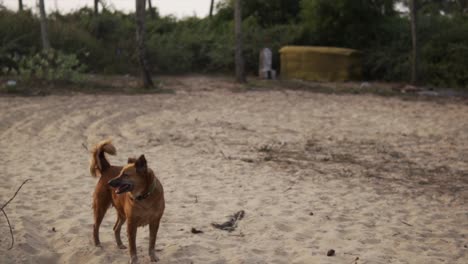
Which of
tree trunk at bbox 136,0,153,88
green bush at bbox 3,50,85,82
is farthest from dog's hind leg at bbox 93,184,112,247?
tree trunk at bbox 136,0,153,88

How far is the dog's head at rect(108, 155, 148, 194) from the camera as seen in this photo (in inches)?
142

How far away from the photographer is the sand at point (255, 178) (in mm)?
4559

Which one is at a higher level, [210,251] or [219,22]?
[219,22]

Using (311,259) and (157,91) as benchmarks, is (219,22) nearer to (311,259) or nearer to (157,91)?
(157,91)

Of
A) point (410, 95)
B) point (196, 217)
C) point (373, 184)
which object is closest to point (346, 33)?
point (410, 95)

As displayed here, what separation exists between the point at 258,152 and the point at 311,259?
4387 millimetres

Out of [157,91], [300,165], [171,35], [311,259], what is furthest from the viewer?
[171,35]

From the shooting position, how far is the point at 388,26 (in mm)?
22578

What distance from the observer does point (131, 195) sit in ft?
12.3

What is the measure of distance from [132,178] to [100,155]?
28.2 inches

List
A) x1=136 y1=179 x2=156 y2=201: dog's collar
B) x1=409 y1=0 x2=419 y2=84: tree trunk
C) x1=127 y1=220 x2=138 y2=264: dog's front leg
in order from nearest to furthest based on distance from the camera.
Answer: x1=136 y1=179 x2=156 y2=201: dog's collar < x1=127 y1=220 x2=138 y2=264: dog's front leg < x1=409 y1=0 x2=419 y2=84: tree trunk

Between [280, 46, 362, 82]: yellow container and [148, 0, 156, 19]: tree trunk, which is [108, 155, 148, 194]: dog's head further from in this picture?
[148, 0, 156, 19]: tree trunk

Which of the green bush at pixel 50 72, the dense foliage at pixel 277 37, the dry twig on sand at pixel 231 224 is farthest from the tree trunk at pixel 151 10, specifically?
the dry twig on sand at pixel 231 224

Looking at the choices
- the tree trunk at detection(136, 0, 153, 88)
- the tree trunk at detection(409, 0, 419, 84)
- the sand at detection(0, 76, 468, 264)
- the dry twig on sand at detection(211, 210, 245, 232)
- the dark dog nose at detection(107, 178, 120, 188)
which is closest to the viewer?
the dark dog nose at detection(107, 178, 120, 188)
